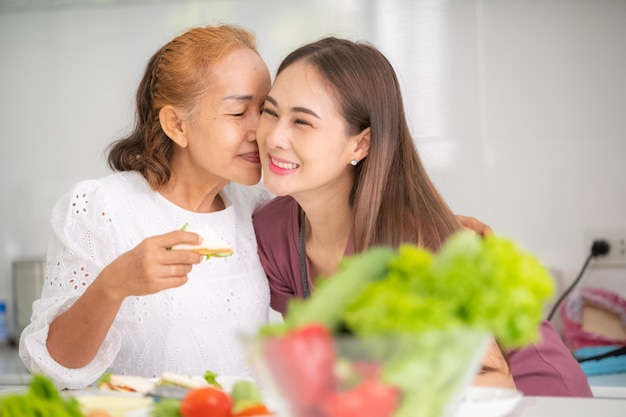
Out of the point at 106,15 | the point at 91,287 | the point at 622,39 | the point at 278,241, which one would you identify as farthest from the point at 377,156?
the point at 106,15

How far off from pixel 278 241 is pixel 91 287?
0.53m

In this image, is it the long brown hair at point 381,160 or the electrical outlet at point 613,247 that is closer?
the long brown hair at point 381,160

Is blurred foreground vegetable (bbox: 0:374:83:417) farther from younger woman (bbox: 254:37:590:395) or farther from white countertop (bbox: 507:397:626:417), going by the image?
younger woman (bbox: 254:37:590:395)

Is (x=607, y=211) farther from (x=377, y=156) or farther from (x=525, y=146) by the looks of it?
(x=377, y=156)

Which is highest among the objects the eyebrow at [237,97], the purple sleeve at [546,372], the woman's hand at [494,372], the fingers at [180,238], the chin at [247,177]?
the eyebrow at [237,97]

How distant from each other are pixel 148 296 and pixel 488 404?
924mm

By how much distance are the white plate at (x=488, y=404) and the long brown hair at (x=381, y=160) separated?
2.21ft

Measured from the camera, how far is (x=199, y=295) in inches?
66.1

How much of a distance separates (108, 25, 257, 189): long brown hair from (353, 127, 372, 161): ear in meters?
0.34

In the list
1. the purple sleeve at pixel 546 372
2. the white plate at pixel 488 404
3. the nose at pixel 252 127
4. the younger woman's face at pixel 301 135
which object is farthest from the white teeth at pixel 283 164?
the white plate at pixel 488 404

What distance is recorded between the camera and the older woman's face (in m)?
1.71

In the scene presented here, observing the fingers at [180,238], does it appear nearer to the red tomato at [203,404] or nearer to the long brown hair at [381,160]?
the red tomato at [203,404]

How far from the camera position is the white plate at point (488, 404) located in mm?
872

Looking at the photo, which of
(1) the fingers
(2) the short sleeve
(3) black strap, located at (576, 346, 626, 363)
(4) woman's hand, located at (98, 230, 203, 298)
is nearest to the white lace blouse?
(2) the short sleeve
